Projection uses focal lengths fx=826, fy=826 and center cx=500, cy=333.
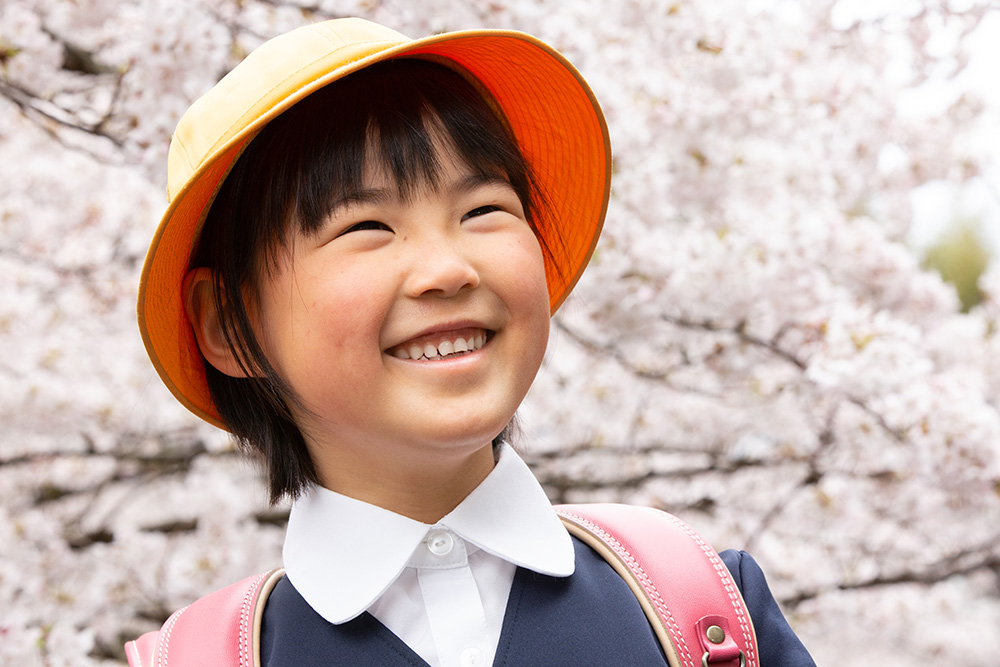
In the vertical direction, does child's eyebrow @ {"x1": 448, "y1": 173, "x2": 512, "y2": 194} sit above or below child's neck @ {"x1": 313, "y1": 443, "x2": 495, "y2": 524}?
above

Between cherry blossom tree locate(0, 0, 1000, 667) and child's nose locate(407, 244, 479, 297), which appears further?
cherry blossom tree locate(0, 0, 1000, 667)

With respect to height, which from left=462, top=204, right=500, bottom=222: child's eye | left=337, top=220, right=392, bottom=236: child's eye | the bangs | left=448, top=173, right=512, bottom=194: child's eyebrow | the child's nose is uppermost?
the bangs

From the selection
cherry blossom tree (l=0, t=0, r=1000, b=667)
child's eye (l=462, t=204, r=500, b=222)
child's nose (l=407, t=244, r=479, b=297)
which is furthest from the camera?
cherry blossom tree (l=0, t=0, r=1000, b=667)

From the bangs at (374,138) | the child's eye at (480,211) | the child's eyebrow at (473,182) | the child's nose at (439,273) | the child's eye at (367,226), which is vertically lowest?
the child's nose at (439,273)

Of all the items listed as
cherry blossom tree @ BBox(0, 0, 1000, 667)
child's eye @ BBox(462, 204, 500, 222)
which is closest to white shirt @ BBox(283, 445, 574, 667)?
child's eye @ BBox(462, 204, 500, 222)

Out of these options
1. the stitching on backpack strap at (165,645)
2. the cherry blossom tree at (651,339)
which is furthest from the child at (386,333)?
the cherry blossom tree at (651,339)

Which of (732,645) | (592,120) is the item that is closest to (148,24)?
(592,120)

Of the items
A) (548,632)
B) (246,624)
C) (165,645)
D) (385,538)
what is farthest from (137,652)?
(548,632)

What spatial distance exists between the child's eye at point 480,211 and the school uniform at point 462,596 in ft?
1.15

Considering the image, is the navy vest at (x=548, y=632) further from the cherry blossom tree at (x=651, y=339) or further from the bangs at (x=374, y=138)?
the cherry blossom tree at (x=651, y=339)

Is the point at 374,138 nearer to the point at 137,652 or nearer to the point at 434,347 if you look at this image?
the point at 434,347

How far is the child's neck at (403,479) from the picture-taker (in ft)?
3.47

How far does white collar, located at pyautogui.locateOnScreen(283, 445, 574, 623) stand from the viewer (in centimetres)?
103

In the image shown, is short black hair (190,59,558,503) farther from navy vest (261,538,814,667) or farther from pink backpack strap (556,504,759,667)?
pink backpack strap (556,504,759,667)
